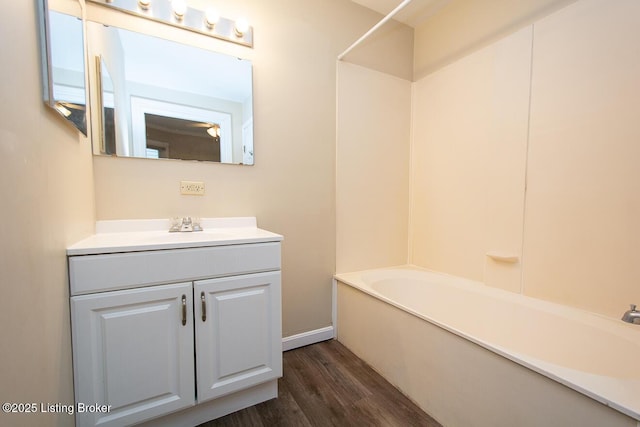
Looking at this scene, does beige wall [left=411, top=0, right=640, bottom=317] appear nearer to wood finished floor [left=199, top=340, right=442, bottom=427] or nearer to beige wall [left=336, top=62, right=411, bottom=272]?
beige wall [left=336, top=62, right=411, bottom=272]

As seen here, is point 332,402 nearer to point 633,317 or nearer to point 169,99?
point 633,317

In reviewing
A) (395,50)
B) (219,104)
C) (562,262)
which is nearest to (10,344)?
(219,104)

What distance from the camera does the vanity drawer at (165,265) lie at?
0.98 metres

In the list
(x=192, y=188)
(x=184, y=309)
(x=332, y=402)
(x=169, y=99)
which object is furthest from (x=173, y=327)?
(x=169, y=99)

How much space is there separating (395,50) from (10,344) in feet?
8.91

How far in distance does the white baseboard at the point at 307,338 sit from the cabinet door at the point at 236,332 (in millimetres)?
510

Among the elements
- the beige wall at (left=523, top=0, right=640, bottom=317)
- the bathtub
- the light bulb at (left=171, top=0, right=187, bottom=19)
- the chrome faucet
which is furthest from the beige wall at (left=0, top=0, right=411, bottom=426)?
the chrome faucet

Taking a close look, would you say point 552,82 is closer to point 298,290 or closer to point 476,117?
point 476,117

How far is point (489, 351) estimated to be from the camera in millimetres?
1069

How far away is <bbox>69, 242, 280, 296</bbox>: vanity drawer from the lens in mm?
985

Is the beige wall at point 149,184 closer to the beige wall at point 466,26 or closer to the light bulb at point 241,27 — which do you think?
the light bulb at point 241,27

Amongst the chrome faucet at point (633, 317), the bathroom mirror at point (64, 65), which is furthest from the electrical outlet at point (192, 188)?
the chrome faucet at point (633, 317)

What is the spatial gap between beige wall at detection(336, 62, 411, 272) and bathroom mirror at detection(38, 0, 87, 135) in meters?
1.47

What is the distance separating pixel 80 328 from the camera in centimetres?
98
